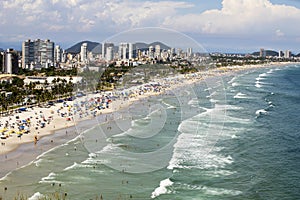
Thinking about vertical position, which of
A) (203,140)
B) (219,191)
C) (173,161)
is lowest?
(219,191)

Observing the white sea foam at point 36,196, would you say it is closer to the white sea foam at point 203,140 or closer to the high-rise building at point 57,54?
the white sea foam at point 203,140

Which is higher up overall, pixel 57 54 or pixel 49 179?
pixel 57 54

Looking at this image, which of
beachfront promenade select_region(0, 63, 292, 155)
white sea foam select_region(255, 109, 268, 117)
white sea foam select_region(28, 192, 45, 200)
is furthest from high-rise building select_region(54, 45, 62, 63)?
white sea foam select_region(28, 192, 45, 200)

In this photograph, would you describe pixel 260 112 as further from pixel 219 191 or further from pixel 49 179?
pixel 49 179

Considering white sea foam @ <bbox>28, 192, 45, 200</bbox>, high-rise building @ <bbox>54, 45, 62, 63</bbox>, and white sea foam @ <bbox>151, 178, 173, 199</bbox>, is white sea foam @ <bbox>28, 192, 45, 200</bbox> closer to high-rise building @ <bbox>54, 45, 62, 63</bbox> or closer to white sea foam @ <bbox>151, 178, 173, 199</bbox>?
white sea foam @ <bbox>151, 178, 173, 199</bbox>

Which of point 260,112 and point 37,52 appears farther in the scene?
point 37,52

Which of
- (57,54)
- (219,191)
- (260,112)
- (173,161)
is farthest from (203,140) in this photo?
(57,54)
